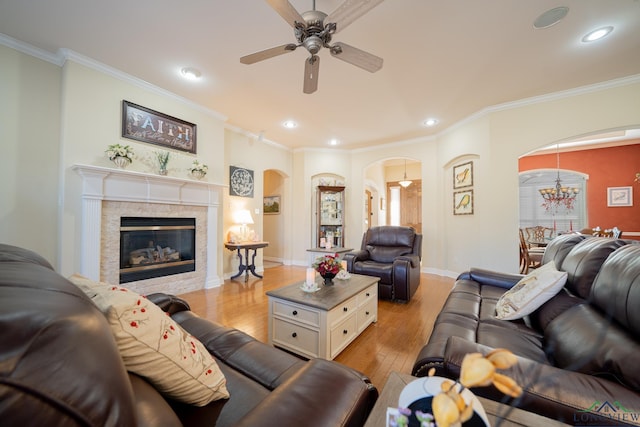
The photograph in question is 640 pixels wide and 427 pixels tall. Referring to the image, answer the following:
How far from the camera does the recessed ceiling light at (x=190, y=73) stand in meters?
2.97

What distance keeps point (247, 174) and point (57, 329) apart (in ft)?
16.3

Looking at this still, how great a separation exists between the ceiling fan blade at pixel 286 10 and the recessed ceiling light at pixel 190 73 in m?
1.82

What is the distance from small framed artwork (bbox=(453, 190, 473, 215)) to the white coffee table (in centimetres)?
318

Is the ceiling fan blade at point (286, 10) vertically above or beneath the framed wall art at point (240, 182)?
above

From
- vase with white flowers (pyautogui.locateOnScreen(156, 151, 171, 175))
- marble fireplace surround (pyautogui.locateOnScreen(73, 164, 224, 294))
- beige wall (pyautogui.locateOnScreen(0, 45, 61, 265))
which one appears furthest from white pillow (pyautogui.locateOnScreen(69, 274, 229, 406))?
vase with white flowers (pyautogui.locateOnScreen(156, 151, 171, 175))

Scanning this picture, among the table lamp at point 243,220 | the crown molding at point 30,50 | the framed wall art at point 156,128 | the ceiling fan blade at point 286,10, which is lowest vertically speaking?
the table lamp at point 243,220

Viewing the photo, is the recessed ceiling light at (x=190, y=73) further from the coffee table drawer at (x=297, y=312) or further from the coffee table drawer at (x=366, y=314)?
the coffee table drawer at (x=366, y=314)

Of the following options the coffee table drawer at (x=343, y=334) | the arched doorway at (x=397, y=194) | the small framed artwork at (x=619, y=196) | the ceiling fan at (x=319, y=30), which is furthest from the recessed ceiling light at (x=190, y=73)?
the small framed artwork at (x=619, y=196)

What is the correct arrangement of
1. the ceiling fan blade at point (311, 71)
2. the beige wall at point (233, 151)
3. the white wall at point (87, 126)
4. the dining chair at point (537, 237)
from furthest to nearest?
the dining chair at point (537, 237) → the white wall at point (87, 126) → the beige wall at point (233, 151) → the ceiling fan blade at point (311, 71)

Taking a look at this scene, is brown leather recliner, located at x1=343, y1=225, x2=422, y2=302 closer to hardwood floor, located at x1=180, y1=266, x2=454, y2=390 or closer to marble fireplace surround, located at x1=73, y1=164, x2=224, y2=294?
hardwood floor, located at x1=180, y1=266, x2=454, y2=390

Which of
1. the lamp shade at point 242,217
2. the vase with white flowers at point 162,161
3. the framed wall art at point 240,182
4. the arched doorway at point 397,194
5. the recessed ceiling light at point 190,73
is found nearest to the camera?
the recessed ceiling light at point 190,73

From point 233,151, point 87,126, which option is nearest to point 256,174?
point 233,151

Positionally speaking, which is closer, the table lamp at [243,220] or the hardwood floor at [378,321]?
the hardwood floor at [378,321]

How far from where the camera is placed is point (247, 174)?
5121mm
